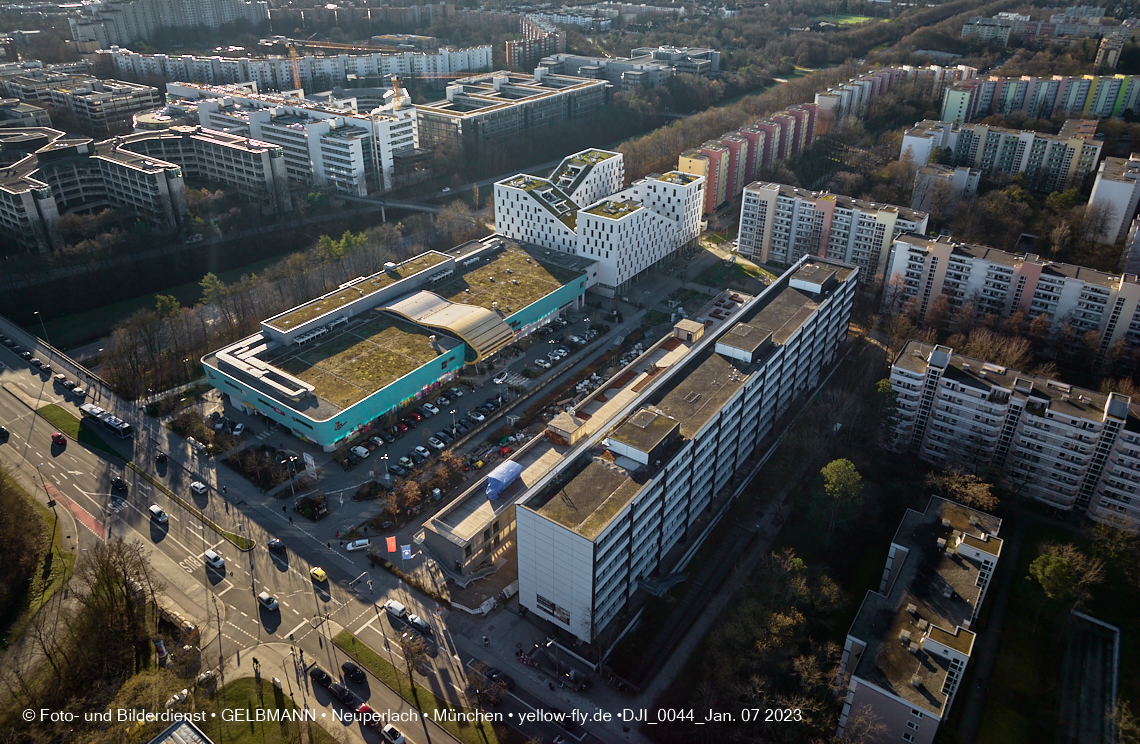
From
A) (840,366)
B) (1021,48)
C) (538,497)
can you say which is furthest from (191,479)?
(1021,48)

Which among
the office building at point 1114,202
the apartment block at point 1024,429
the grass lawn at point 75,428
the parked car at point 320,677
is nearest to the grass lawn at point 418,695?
the parked car at point 320,677

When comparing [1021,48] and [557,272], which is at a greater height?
[1021,48]

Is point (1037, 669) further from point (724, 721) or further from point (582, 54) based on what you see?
point (582, 54)

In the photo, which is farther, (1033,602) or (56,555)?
(56,555)

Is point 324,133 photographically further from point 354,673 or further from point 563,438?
point 354,673

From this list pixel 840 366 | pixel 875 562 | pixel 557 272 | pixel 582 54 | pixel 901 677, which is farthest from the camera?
pixel 582 54

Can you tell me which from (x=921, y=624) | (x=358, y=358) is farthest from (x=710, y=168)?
(x=921, y=624)
